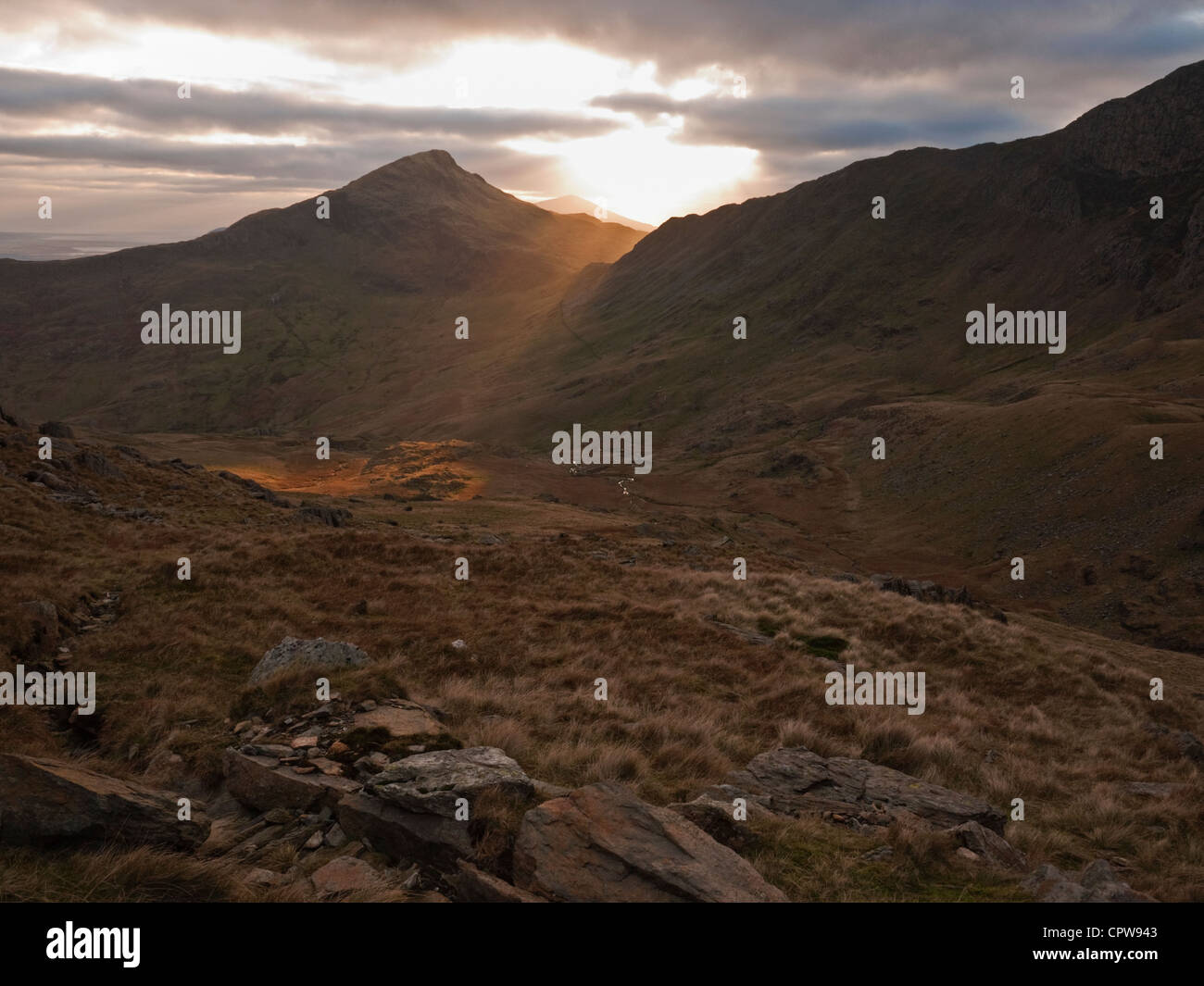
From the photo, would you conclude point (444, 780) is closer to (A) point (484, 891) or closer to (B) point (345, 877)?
(B) point (345, 877)

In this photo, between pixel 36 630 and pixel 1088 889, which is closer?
pixel 1088 889

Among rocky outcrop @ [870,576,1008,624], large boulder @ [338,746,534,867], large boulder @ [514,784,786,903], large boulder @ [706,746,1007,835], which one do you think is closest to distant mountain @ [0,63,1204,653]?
rocky outcrop @ [870,576,1008,624]

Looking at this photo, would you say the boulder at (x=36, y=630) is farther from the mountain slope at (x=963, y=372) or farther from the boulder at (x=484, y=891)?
the mountain slope at (x=963, y=372)

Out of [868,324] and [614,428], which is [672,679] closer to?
[614,428]

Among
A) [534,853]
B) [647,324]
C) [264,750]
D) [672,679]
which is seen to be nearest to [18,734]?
[264,750]

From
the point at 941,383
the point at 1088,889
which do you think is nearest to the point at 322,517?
the point at 1088,889
